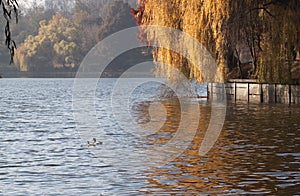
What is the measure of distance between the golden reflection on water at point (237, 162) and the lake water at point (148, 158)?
0.05 ft

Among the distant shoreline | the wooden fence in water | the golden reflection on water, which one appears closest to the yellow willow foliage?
the wooden fence in water

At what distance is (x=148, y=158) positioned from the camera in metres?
15.8

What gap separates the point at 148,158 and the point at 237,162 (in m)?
2.01

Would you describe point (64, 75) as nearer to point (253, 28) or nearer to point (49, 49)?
point (49, 49)

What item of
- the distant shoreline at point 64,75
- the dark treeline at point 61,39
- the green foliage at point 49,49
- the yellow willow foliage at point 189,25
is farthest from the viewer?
the distant shoreline at point 64,75

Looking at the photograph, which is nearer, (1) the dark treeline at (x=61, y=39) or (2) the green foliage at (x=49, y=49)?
(1) the dark treeline at (x=61, y=39)

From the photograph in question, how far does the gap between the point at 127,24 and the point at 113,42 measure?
591 cm

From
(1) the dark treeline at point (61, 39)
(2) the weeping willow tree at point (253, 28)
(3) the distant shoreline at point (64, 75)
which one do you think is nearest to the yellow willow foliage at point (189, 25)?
(2) the weeping willow tree at point (253, 28)

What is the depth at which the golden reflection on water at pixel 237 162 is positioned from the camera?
12.1m

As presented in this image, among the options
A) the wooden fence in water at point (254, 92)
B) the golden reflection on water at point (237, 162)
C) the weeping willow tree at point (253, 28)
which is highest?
the weeping willow tree at point (253, 28)

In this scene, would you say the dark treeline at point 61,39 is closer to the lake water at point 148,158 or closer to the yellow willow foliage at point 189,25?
the yellow willow foliage at point 189,25

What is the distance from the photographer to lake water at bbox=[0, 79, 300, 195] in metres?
12.2

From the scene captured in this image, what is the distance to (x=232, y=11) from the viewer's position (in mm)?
31688

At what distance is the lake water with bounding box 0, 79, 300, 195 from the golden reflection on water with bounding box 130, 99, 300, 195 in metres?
0.02
